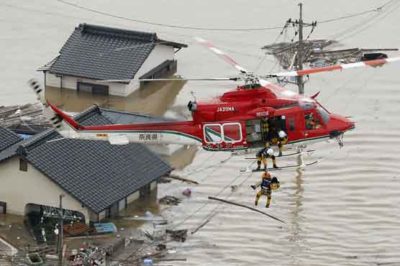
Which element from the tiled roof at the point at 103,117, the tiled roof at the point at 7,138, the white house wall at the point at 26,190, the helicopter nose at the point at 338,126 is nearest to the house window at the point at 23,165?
the white house wall at the point at 26,190

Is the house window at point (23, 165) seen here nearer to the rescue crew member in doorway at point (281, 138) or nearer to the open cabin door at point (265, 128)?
the open cabin door at point (265, 128)

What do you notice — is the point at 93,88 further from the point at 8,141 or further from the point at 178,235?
the point at 178,235

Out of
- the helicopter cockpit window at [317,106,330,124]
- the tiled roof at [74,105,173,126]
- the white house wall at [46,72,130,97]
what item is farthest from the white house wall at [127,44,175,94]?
the helicopter cockpit window at [317,106,330,124]

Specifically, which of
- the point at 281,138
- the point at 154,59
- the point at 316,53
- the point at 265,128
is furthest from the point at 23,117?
the point at 281,138

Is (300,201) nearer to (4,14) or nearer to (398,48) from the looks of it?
(398,48)

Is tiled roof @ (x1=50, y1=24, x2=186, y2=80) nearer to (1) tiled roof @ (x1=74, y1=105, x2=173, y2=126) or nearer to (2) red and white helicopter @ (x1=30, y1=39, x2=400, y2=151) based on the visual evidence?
(1) tiled roof @ (x1=74, y1=105, x2=173, y2=126)

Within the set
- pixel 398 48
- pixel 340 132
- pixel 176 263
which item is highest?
pixel 398 48

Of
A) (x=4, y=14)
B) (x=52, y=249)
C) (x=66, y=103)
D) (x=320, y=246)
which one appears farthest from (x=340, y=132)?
(x=4, y=14)
